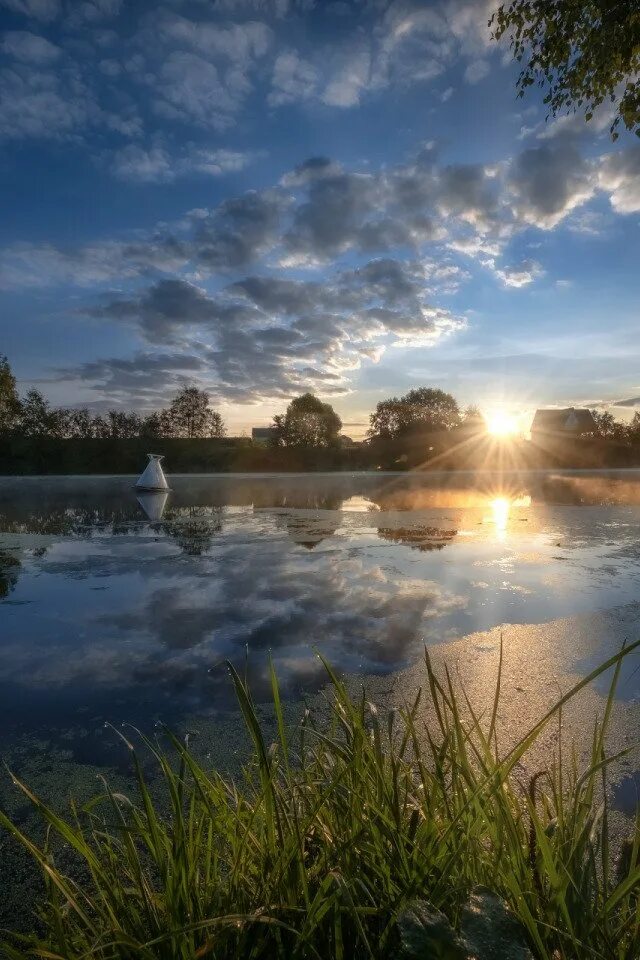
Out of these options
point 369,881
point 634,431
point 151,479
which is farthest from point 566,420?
point 369,881

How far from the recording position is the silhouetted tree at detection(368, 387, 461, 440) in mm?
37219

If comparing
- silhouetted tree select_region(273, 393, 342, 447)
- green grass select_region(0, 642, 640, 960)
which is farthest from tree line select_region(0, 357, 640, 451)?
green grass select_region(0, 642, 640, 960)

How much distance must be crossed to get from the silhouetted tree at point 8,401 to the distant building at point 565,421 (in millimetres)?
37310

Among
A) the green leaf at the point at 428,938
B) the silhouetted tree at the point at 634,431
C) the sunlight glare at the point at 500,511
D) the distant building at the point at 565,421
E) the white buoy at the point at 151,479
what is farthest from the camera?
the distant building at the point at 565,421

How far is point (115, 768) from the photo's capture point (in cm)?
221

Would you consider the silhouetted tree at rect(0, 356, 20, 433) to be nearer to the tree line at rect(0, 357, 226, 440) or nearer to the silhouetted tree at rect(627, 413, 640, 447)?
the tree line at rect(0, 357, 226, 440)

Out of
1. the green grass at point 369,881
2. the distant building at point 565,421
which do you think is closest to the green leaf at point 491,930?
the green grass at point 369,881

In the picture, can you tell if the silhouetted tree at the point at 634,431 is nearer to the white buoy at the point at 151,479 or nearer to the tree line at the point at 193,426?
the tree line at the point at 193,426

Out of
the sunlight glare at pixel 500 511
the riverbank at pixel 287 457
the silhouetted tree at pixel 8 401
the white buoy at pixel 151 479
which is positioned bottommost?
the sunlight glare at pixel 500 511

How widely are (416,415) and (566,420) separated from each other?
15.8m

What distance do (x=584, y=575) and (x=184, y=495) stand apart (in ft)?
42.1

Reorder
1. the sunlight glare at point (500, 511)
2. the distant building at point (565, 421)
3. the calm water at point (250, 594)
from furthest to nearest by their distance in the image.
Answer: the distant building at point (565, 421) → the sunlight glare at point (500, 511) → the calm water at point (250, 594)

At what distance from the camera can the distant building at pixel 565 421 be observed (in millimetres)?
46281

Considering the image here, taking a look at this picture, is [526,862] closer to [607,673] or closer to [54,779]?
[54,779]
